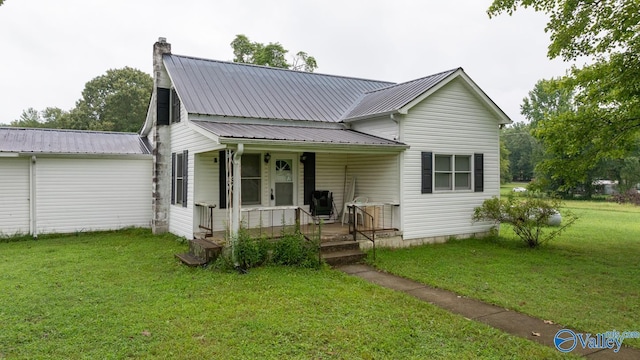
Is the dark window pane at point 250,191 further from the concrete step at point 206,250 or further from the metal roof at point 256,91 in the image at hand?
the concrete step at point 206,250

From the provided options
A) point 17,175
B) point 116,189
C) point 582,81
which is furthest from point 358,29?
point 17,175

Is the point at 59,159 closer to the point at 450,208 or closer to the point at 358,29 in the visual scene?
the point at 450,208

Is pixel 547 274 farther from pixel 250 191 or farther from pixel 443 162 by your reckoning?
pixel 250 191

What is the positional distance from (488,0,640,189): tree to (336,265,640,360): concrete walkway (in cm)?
610

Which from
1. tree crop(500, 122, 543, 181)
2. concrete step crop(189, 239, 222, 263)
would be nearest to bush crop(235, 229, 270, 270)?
concrete step crop(189, 239, 222, 263)

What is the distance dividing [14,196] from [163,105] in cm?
510

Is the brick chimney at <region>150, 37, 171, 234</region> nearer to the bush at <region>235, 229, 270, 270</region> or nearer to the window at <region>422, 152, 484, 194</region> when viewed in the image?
the bush at <region>235, 229, 270, 270</region>

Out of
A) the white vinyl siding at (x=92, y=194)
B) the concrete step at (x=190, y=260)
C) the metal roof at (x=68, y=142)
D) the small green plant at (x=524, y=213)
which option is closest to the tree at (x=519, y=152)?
the small green plant at (x=524, y=213)

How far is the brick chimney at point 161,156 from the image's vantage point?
11.5 metres

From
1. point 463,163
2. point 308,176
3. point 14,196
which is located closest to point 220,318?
point 308,176

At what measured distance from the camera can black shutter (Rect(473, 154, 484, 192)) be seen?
10961 millimetres

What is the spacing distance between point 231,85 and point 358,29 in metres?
11.1

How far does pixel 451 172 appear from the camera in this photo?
35.0 feet

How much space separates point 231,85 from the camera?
11.3m
